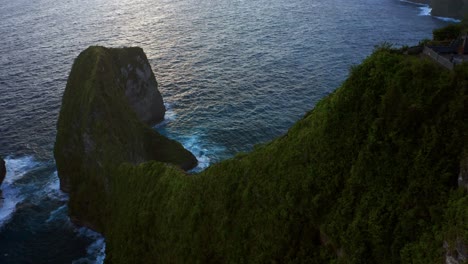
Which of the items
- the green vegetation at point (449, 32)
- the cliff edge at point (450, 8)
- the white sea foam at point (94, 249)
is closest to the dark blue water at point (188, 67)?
the white sea foam at point (94, 249)

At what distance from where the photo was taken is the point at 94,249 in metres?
49.5

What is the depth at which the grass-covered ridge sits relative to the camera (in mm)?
18531

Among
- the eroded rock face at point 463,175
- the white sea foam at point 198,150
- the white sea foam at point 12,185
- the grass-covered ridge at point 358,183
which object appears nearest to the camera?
the eroded rock face at point 463,175

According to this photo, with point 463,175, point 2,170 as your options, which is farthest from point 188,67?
point 463,175

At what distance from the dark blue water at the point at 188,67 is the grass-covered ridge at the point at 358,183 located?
29.0m

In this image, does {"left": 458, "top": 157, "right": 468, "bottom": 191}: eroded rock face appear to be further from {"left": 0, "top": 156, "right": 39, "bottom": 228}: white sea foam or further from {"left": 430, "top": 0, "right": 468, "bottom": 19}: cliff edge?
{"left": 430, "top": 0, "right": 468, "bottom": 19}: cliff edge

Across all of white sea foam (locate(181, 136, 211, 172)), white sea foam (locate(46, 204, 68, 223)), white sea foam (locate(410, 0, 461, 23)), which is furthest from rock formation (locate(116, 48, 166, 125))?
white sea foam (locate(410, 0, 461, 23))

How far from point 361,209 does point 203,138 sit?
5211 centimetres

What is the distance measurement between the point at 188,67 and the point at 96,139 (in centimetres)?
5183

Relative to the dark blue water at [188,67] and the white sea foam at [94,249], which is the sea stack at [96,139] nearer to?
the white sea foam at [94,249]

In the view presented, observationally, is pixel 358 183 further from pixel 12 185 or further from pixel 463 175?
pixel 12 185

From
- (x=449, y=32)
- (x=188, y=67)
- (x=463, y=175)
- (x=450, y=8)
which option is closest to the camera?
(x=463, y=175)

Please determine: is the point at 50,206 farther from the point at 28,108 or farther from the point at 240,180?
the point at 240,180

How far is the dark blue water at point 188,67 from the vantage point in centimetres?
5734
